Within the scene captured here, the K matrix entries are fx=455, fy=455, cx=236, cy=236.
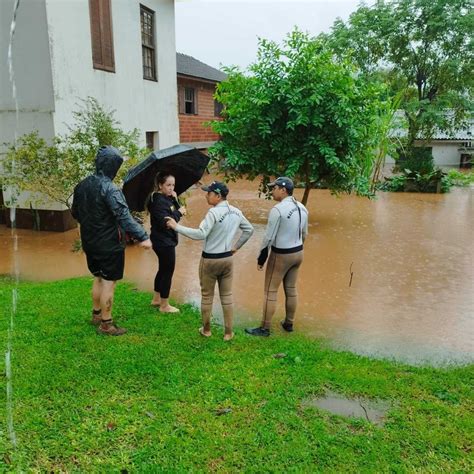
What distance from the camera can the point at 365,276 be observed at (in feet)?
24.5

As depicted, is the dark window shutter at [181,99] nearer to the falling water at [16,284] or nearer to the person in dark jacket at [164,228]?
the falling water at [16,284]

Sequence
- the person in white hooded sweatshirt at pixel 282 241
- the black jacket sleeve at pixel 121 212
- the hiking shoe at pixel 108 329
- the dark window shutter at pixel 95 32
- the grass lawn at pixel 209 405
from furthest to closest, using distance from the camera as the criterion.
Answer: the dark window shutter at pixel 95 32 < the hiking shoe at pixel 108 329 < the person in white hooded sweatshirt at pixel 282 241 < the black jacket sleeve at pixel 121 212 < the grass lawn at pixel 209 405

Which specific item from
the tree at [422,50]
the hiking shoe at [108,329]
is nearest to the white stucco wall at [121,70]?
the hiking shoe at [108,329]

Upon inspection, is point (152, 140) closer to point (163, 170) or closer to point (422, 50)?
point (163, 170)

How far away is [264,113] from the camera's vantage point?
32.1 feet

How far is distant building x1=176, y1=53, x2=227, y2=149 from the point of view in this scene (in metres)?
18.8

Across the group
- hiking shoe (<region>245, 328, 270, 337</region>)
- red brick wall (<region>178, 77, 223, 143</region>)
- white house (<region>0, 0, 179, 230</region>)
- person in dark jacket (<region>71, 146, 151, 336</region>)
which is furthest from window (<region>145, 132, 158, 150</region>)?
hiking shoe (<region>245, 328, 270, 337</region>)

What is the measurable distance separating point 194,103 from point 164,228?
16197 mm

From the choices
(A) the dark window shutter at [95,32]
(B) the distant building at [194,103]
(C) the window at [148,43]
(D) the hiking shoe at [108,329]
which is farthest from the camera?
(B) the distant building at [194,103]

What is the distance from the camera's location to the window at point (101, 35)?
34.2ft

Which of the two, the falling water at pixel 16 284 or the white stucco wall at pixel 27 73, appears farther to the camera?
the white stucco wall at pixel 27 73

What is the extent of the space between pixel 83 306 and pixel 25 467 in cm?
277

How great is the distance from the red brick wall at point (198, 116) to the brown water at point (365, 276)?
7227 mm

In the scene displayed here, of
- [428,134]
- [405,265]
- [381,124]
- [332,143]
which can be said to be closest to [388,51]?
[428,134]
